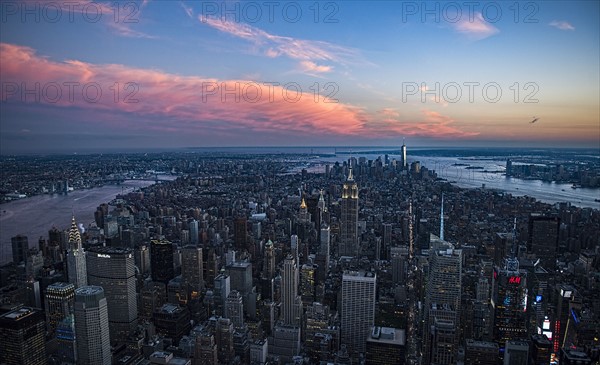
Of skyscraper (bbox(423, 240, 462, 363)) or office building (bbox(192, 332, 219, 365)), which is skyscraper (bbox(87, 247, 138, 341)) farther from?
skyscraper (bbox(423, 240, 462, 363))

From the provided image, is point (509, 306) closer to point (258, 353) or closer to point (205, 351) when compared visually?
point (258, 353)

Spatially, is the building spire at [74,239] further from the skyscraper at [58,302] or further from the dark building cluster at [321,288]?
the skyscraper at [58,302]

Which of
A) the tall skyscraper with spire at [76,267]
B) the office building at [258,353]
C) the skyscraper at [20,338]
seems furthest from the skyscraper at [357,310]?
the tall skyscraper with spire at [76,267]

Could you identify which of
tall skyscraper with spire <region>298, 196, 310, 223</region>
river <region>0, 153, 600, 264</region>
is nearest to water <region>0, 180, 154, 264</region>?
river <region>0, 153, 600, 264</region>

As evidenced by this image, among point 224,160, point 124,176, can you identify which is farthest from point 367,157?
point 124,176

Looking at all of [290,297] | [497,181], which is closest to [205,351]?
[290,297]

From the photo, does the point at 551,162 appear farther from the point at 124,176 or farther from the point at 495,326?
the point at 124,176
